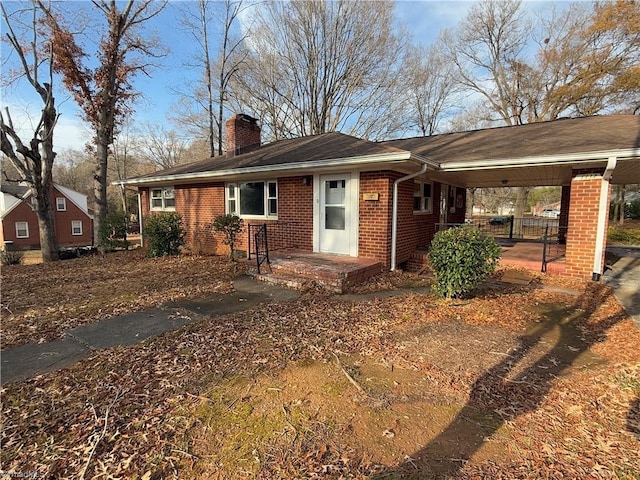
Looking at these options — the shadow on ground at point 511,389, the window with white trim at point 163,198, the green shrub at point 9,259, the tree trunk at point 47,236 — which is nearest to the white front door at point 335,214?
the shadow on ground at point 511,389

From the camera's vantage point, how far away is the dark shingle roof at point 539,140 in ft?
20.0

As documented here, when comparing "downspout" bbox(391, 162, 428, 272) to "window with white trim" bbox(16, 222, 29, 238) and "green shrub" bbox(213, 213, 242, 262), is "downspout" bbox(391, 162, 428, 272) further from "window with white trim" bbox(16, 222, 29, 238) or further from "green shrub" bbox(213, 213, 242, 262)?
"window with white trim" bbox(16, 222, 29, 238)

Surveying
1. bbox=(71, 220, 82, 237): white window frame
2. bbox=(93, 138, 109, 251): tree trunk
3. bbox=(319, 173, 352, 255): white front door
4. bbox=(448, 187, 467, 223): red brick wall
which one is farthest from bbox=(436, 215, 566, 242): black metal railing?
bbox=(71, 220, 82, 237): white window frame

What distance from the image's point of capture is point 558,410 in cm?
242

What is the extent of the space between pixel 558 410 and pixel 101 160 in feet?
51.9

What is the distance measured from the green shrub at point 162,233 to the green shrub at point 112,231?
2271mm

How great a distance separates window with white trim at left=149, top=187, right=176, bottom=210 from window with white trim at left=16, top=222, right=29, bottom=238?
2864 centimetres

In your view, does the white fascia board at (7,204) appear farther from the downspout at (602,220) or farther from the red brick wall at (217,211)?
the downspout at (602,220)

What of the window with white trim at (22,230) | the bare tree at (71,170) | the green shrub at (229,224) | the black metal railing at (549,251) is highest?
the bare tree at (71,170)

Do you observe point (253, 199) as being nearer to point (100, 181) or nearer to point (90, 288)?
point (90, 288)

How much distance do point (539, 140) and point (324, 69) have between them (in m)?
15.4

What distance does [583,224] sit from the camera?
6.33 m

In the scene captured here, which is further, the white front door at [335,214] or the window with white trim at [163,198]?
the window with white trim at [163,198]

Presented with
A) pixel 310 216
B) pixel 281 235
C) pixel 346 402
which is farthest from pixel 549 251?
pixel 346 402
